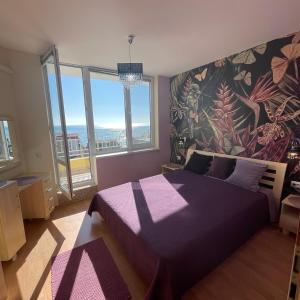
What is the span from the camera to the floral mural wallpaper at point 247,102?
2.36 meters

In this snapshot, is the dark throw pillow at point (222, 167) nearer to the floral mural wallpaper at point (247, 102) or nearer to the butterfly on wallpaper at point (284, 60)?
Result: the floral mural wallpaper at point (247, 102)

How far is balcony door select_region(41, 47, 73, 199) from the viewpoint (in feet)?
7.95

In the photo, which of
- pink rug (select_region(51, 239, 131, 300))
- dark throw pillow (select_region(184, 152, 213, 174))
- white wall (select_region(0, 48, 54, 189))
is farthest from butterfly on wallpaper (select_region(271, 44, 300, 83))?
white wall (select_region(0, 48, 54, 189))

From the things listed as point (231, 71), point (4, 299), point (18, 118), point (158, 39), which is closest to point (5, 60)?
point (18, 118)

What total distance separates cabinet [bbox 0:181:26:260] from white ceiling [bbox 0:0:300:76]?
178 cm

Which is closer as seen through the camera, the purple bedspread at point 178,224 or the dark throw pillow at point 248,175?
the purple bedspread at point 178,224

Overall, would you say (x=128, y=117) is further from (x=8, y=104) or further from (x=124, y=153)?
(x=8, y=104)

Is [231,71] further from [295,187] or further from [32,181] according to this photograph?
[32,181]

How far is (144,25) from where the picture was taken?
1.95 metres

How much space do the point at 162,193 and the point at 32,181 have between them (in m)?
1.78

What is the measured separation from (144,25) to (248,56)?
5.76 ft

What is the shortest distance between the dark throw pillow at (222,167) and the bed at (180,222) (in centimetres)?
20

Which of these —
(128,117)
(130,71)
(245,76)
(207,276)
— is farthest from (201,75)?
(207,276)

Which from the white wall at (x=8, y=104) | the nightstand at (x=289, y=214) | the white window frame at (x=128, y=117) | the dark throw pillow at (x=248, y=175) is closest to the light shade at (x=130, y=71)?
the white window frame at (x=128, y=117)
